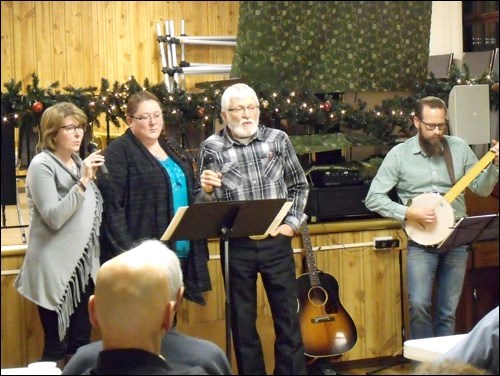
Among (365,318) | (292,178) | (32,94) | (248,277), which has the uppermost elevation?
(32,94)

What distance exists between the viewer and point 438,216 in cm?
409

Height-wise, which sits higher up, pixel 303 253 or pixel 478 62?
pixel 478 62

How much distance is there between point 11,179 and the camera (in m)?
4.30

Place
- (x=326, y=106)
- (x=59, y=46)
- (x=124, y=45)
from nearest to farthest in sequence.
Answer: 1. (x=326, y=106)
2. (x=59, y=46)
3. (x=124, y=45)

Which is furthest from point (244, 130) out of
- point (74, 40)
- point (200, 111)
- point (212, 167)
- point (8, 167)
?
point (74, 40)

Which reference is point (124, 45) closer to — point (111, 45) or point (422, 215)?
point (111, 45)

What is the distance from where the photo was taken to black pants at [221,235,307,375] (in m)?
3.85

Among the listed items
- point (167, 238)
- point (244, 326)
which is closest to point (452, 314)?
point (244, 326)

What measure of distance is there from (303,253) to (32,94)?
5.09 feet

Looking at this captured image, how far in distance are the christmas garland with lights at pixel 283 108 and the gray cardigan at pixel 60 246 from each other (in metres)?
0.74

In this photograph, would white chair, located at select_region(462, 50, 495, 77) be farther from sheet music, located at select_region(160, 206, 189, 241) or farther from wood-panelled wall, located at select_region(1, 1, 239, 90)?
wood-panelled wall, located at select_region(1, 1, 239, 90)

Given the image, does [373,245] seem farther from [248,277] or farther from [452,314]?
[248,277]

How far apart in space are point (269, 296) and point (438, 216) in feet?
2.76

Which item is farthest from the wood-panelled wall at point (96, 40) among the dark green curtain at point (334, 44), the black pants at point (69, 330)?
the black pants at point (69, 330)
